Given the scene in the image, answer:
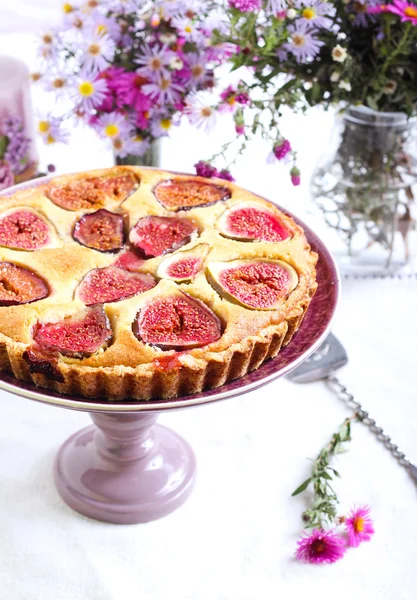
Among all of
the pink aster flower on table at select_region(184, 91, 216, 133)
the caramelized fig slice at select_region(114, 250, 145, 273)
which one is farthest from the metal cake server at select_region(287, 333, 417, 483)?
the pink aster flower on table at select_region(184, 91, 216, 133)

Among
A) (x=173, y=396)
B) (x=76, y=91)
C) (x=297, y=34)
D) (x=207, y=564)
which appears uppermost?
(x=297, y=34)

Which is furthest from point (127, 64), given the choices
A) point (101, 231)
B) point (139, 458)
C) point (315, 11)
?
point (139, 458)

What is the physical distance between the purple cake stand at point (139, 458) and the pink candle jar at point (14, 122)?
1481mm

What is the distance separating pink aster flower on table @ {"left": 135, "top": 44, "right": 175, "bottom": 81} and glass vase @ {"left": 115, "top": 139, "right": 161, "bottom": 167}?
0.51 metres

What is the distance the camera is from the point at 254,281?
2523mm

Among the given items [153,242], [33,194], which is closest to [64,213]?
[33,194]

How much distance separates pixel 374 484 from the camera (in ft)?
9.39

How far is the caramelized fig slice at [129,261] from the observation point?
252 centimetres

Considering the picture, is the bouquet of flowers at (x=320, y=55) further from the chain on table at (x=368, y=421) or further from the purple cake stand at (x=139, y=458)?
the chain on table at (x=368, y=421)

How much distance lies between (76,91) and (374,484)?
207 centimetres

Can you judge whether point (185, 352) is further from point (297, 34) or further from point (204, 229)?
point (297, 34)

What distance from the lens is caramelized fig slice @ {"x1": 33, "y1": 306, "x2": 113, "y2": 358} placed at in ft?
7.15

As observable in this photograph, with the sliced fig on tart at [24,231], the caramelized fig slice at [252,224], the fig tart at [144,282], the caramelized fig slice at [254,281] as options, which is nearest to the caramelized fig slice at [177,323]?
the fig tart at [144,282]

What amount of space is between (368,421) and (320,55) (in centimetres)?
155
